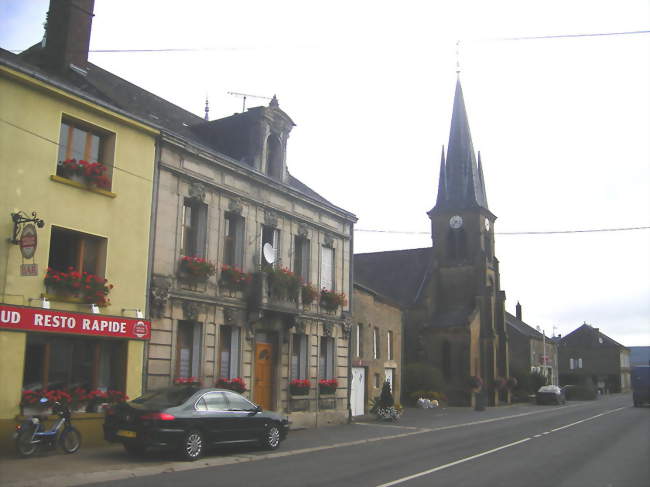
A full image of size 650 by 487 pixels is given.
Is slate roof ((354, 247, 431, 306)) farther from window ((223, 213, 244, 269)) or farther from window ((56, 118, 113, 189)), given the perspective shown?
window ((56, 118, 113, 189))

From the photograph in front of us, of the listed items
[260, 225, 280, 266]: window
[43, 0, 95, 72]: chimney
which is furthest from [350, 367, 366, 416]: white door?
[43, 0, 95, 72]: chimney

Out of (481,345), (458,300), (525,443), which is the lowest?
(525,443)

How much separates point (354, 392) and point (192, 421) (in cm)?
1633

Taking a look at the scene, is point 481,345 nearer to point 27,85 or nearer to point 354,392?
point 354,392

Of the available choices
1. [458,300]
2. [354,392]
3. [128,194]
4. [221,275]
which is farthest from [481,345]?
[128,194]

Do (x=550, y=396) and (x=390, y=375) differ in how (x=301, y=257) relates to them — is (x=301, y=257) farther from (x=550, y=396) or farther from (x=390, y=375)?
(x=550, y=396)

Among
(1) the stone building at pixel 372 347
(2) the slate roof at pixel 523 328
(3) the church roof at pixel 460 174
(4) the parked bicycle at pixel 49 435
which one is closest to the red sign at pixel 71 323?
(4) the parked bicycle at pixel 49 435

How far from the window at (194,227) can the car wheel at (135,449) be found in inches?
267

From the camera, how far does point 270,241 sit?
75.1 ft

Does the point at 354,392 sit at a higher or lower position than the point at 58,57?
lower

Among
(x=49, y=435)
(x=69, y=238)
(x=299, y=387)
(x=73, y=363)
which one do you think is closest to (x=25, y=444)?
(x=49, y=435)

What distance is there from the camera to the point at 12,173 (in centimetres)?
1430

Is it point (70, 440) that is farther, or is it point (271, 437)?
point (271, 437)

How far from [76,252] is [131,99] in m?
7.28
